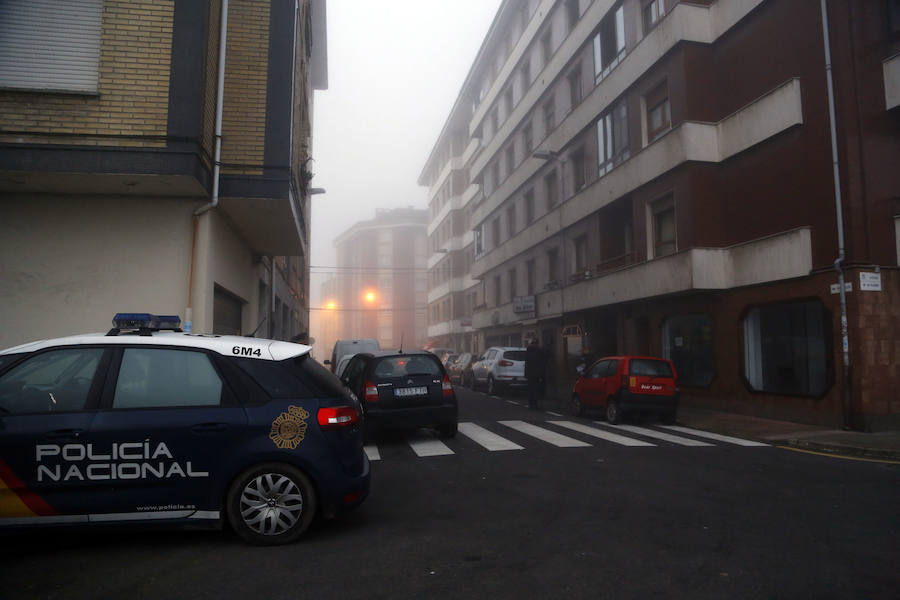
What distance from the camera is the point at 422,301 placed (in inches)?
3415

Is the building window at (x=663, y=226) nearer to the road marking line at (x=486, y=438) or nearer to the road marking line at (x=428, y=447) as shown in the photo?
the road marking line at (x=486, y=438)

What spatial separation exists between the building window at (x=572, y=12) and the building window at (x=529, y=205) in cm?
806

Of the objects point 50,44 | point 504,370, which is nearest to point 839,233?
point 504,370

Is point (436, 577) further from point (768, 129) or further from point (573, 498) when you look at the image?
point (768, 129)

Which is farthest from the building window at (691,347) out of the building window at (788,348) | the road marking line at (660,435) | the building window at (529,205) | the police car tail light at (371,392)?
the building window at (529,205)

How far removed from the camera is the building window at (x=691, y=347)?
58.0 feet

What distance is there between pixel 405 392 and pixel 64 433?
245 inches

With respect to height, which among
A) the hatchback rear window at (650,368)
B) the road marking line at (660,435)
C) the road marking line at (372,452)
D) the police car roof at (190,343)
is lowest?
the road marking line at (660,435)

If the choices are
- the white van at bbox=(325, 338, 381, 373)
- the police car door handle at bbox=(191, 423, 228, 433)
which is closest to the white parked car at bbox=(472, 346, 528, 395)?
the white van at bbox=(325, 338, 381, 373)

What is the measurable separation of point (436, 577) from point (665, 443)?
24.2 ft

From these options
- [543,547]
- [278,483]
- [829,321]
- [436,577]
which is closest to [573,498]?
[543,547]

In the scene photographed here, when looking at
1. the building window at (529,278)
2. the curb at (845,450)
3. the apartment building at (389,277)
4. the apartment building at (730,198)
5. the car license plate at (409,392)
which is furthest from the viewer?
the apartment building at (389,277)

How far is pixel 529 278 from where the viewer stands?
3256 cm

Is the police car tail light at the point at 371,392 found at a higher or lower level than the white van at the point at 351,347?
lower
